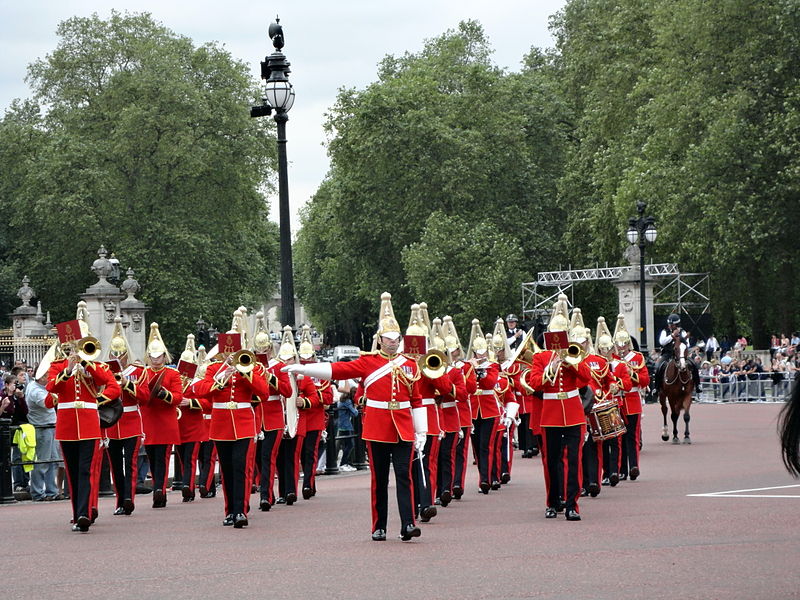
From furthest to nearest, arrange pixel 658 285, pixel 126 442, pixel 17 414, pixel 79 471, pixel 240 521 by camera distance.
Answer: pixel 658 285
pixel 17 414
pixel 126 442
pixel 79 471
pixel 240 521

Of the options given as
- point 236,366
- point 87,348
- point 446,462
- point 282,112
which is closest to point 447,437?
point 446,462

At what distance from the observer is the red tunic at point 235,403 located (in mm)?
13852

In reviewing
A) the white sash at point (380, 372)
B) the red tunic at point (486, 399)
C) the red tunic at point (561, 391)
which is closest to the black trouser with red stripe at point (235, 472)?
the white sash at point (380, 372)

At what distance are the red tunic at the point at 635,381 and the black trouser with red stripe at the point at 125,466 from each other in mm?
6141

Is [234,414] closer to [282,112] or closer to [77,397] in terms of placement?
[77,397]

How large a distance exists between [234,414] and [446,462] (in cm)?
280

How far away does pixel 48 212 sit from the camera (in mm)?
52312

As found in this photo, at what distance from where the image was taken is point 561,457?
45.4 feet

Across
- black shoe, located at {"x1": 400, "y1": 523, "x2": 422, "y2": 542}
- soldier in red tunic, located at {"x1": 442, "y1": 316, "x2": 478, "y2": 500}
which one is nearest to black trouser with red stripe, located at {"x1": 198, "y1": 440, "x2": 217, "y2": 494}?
soldier in red tunic, located at {"x1": 442, "y1": 316, "x2": 478, "y2": 500}

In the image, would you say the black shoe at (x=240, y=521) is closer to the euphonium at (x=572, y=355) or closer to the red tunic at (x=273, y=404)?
Result: the red tunic at (x=273, y=404)

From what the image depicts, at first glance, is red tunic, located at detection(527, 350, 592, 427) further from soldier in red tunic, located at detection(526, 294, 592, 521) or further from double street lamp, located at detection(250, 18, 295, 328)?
double street lamp, located at detection(250, 18, 295, 328)

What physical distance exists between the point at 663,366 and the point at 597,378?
33.2 feet

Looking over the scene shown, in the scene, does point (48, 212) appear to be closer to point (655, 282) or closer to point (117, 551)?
point (655, 282)

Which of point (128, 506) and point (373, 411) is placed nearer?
point (373, 411)
